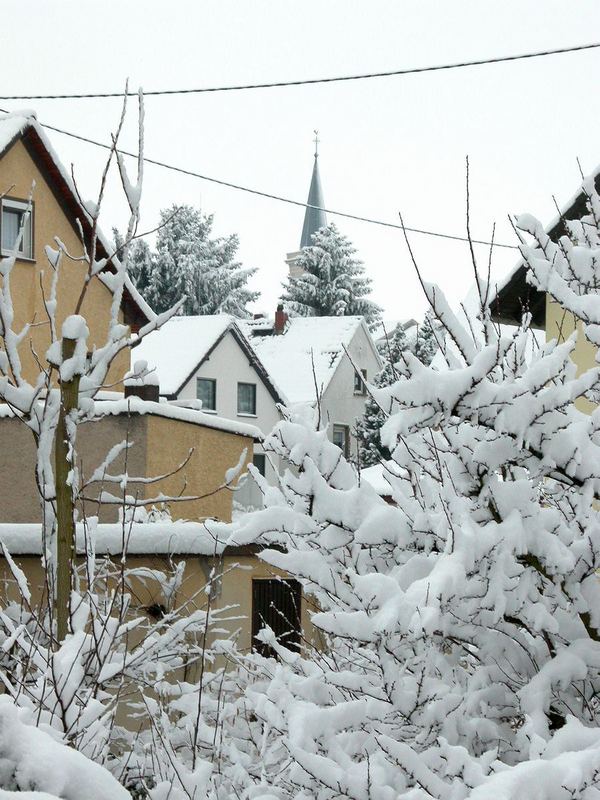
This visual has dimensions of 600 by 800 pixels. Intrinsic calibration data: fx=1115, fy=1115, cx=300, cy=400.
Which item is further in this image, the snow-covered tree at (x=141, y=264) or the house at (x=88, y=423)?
the snow-covered tree at (x=141, y=264)

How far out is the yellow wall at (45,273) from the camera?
18.1 meters

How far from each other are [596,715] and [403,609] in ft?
3.28

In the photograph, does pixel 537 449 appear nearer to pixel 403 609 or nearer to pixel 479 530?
pixel 479 530

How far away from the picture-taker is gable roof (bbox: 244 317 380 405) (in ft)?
126

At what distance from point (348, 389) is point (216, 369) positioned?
26.4 feet

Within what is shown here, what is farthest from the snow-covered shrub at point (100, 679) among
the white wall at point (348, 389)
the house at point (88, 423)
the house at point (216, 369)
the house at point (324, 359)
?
the white wall at point (348, 389)

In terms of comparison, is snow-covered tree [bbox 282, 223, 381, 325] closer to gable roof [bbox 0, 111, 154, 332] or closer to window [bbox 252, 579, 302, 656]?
gable roof [bbox 0, 111, 154, 332]

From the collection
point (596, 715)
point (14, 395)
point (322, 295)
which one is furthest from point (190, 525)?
point (322, 295)

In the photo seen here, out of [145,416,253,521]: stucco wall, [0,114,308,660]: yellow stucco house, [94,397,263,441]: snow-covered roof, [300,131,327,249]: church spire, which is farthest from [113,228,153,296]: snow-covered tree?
[94,397,263,441]: snow-covered roof

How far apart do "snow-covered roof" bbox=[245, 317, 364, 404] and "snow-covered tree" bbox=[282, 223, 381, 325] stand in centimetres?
776

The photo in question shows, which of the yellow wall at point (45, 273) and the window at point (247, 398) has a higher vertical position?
the yellow wall at point (45, 273)

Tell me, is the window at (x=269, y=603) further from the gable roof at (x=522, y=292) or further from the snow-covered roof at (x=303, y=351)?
the snow-covered roof at (x=303, y=351)

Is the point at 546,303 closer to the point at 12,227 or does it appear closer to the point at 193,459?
the point at 193,459

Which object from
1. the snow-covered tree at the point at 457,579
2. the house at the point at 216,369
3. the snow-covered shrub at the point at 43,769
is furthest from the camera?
the house at the point at 216,369
